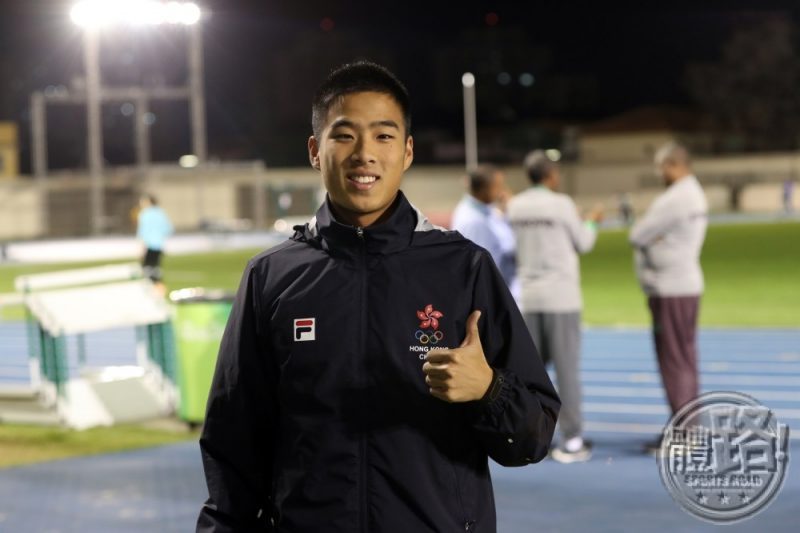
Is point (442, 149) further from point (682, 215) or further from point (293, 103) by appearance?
point (682, 215)

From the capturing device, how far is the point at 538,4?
8856 cm

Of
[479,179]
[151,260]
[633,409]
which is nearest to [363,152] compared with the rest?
[479,179]

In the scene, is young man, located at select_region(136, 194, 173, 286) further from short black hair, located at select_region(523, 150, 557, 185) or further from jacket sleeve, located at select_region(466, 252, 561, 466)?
jacket sleeve, located at select_region(466, 252, 561, 466)

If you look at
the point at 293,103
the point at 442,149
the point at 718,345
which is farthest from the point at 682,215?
the point at 293,103

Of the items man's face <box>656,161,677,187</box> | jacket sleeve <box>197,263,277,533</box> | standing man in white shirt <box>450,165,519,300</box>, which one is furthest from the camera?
standing man in white shirt <box>450,165,519,300</box>

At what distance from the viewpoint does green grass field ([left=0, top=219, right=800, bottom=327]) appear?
18134 mm

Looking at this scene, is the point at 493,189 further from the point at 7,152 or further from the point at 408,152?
the point at 7,152

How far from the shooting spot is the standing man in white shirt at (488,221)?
929cm

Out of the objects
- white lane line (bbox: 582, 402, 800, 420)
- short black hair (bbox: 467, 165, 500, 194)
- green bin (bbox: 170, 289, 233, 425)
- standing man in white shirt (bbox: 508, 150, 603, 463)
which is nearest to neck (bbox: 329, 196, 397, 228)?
standing man in white shirt (bbox: 508, 150, 603, 463)

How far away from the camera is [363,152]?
108 inches

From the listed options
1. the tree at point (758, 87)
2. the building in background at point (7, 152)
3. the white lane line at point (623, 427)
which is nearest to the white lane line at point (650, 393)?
the white lane line at point (623, 427)

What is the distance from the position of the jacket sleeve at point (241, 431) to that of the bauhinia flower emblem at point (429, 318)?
13.6 inches

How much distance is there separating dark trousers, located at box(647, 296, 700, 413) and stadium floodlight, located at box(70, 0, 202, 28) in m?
26.2

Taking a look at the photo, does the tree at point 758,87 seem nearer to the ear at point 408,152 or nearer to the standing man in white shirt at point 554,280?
the standing man in white shirt at point 554,280
